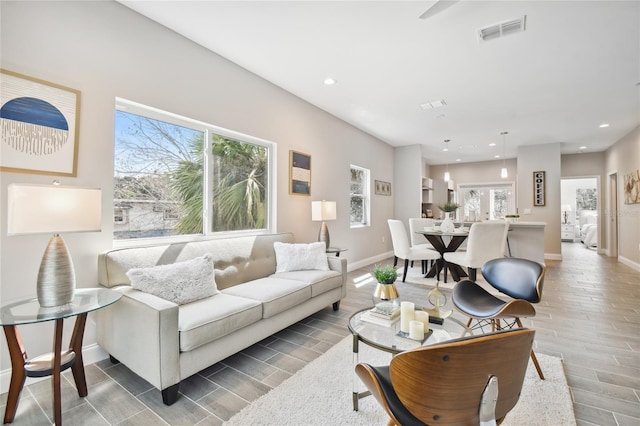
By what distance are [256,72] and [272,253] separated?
2.17 m

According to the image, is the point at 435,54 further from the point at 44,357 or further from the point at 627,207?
the point at 627,207

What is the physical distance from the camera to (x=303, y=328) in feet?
9.38

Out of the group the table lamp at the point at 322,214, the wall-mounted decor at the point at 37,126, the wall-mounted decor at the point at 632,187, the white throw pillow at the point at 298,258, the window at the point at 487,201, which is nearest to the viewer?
the wall-mounted decor at the point at 37,126

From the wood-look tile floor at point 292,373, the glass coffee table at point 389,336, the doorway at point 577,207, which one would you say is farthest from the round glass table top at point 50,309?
the doorway at point 577,207

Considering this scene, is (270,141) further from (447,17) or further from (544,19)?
(544,19)

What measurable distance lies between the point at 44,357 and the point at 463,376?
7.67ft

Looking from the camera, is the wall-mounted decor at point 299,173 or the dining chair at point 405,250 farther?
→ the dining chair at point 405,250

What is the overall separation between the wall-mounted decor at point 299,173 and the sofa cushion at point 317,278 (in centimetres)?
134

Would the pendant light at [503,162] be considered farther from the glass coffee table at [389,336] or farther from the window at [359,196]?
the glass coffee table at [389,336]

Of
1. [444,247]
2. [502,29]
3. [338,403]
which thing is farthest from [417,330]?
[444,247]

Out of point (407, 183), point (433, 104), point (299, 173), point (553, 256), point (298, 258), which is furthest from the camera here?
point (407, 183)

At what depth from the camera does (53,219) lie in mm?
1508

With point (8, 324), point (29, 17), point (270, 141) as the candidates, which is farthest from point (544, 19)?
point (8, 324)

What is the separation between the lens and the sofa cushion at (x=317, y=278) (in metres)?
2.88
